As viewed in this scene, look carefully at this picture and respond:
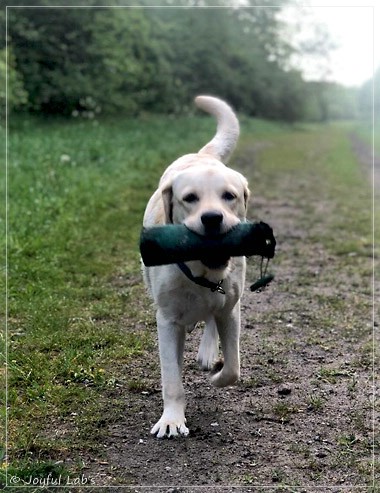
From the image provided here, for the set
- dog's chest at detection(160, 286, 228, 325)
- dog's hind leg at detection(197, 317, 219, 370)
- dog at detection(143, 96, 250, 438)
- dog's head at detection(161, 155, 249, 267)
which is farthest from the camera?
dog's hind leg at detection(197, 317, 219, 370)

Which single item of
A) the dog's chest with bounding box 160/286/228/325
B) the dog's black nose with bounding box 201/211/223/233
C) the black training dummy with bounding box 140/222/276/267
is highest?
the dog's black nose with bounding box 201/211/223/233

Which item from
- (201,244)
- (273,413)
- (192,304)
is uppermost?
(201,244)

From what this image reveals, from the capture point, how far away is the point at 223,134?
498 cm

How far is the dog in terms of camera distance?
11.6ft

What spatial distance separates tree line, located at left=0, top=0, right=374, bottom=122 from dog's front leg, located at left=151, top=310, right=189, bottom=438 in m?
12.4

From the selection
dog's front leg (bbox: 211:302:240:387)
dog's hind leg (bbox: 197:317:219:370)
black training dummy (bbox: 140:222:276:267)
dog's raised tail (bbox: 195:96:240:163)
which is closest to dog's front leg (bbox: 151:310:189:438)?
dog's front leg (bbox: 211:302:240:387)

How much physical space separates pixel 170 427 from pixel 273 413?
0.66 m

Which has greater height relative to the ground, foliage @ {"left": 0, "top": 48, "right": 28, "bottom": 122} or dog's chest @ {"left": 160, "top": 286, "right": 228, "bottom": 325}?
dog's chest @ {"left": 160, "top": 286, "right": 228, "bottom": 325}

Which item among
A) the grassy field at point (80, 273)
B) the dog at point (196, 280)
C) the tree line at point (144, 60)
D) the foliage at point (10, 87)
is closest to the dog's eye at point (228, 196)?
the dog at point (196, 280)

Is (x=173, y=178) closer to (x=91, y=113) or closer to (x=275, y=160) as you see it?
(x=275, y=160)

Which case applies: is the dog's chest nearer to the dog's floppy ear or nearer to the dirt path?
the dog's floppy ear

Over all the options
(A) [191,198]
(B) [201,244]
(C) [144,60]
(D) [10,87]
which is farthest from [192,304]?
(C) [144,60]

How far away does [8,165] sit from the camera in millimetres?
10883

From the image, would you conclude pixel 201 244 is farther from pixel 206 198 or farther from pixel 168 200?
pixel 168 200
